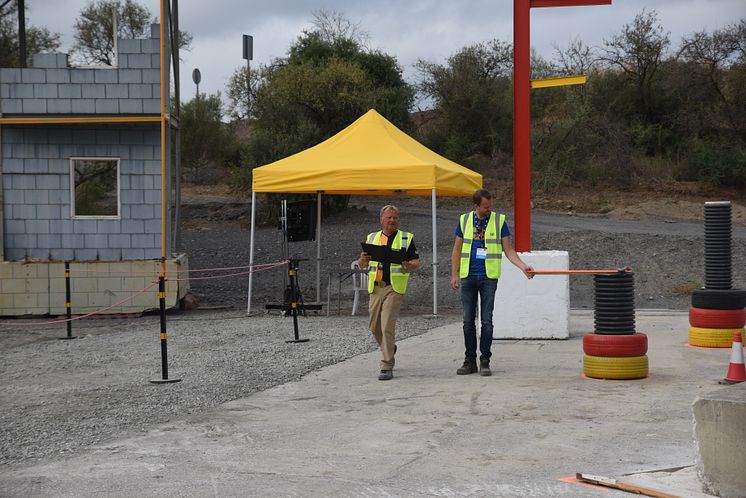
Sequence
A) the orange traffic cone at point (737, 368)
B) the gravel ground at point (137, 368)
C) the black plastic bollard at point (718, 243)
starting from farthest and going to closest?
the black plastic bollard at point (718, 243) < the orange traffic cone at point (737, 368) < the gravel ground at point (137, 368)

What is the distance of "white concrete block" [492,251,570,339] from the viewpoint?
43.0 feet

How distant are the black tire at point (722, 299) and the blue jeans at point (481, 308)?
3096 mm

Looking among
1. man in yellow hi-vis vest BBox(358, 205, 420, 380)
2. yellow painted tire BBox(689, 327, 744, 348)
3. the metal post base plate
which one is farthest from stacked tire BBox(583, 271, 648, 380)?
the metal post base plate

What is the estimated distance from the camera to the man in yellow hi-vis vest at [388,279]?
412 inches

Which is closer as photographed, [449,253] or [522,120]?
[522,120]

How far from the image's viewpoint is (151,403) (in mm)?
9594

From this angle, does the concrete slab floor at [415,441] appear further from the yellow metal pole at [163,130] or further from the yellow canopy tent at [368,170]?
the yellow metal pole at [163,130]

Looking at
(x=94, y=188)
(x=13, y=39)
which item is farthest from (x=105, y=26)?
(x=94, y=188)

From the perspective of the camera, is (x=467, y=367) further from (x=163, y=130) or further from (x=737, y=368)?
(x=163, y=130)

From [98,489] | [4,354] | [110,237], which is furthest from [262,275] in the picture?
[98,489]

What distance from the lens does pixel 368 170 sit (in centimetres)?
1644

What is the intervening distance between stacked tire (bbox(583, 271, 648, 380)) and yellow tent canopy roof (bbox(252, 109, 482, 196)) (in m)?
6.35

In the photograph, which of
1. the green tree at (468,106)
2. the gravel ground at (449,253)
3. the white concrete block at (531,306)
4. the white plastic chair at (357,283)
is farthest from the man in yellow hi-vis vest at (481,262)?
the green tree at (468,106)

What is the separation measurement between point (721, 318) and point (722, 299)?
0.22 meters
